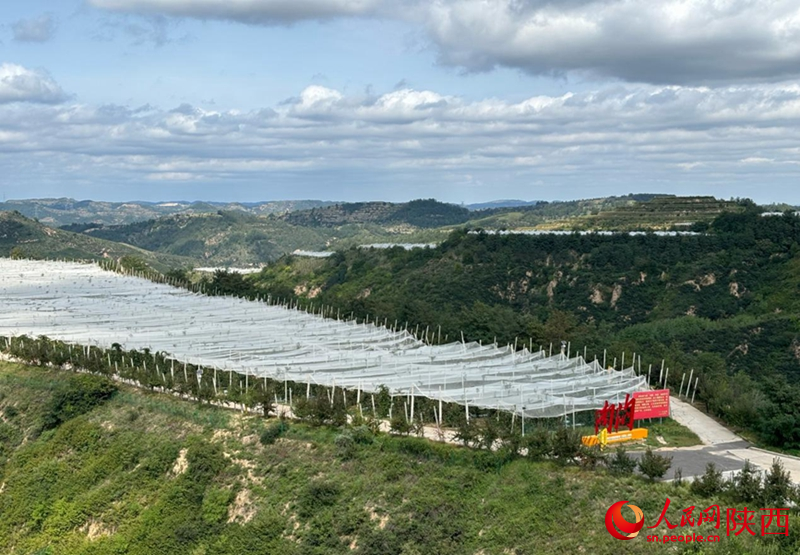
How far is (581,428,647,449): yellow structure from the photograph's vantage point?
3643 cm

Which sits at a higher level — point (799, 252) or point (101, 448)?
point (799, 252)

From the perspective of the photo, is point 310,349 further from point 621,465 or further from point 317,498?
point 621,465

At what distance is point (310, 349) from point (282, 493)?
20.1 m

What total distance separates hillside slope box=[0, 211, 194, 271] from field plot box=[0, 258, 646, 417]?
77.4m

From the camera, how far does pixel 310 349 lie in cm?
5669

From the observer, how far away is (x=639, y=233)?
106312 mm

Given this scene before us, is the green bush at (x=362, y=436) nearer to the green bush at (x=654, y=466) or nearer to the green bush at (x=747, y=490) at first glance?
the green bush at (x=654, y=466)

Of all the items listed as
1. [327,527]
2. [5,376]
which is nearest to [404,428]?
[327,527]

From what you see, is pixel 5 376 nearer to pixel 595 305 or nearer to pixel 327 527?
pixel 327 527

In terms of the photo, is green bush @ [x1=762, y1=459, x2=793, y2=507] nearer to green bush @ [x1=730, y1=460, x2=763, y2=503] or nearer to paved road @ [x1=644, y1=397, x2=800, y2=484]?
green bush @ [x1=730, y1=460, x2=763, y2=503]

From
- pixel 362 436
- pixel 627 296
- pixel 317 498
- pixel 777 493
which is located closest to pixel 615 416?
pixel 777 493

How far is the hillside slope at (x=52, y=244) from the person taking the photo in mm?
165625

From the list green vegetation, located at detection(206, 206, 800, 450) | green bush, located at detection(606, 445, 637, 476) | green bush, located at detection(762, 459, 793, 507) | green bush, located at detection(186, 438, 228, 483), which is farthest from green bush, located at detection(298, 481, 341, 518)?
green vegetation, located at detection(206, 206, 800, 450)

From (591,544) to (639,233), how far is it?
8178 cm
